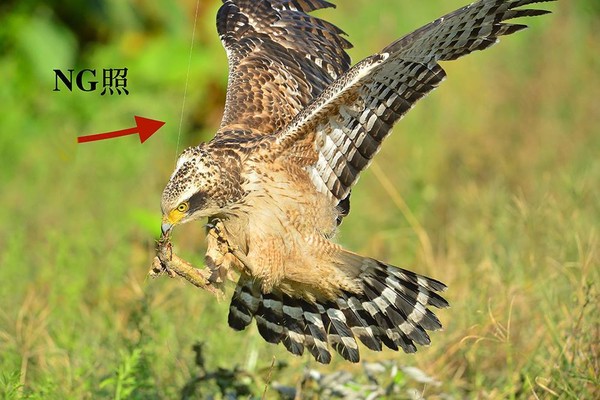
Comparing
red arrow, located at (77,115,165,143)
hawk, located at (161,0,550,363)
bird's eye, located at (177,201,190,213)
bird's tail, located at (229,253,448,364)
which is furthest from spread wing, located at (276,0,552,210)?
red arrow, located at (77,115,165,143)

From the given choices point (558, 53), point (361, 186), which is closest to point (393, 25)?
point (558, 53)

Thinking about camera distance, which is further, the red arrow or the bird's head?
the red arrow

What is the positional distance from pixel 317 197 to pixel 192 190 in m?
0.85

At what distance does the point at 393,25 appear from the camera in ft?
38.3

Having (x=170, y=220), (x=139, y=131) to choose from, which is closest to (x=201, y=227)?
(x=170, y=220)

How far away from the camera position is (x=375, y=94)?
5.32 meters

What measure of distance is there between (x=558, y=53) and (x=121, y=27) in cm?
436

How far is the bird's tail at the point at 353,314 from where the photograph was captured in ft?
18.0

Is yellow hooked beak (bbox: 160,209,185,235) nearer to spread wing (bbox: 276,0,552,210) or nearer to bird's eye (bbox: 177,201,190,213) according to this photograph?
bird's eye (bbox: 177,201,190,213)

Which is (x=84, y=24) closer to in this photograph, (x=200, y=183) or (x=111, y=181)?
(x=111, y=181)

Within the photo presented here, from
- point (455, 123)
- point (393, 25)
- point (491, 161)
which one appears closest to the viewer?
point (491, 161)

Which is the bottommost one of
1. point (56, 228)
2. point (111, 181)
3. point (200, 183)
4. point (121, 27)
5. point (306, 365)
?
point (306, 365)

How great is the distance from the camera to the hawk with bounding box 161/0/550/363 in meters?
4.93

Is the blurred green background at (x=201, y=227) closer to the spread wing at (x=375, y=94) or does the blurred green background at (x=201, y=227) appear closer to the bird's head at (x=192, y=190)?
the bird's head at (x=192, y=190)
